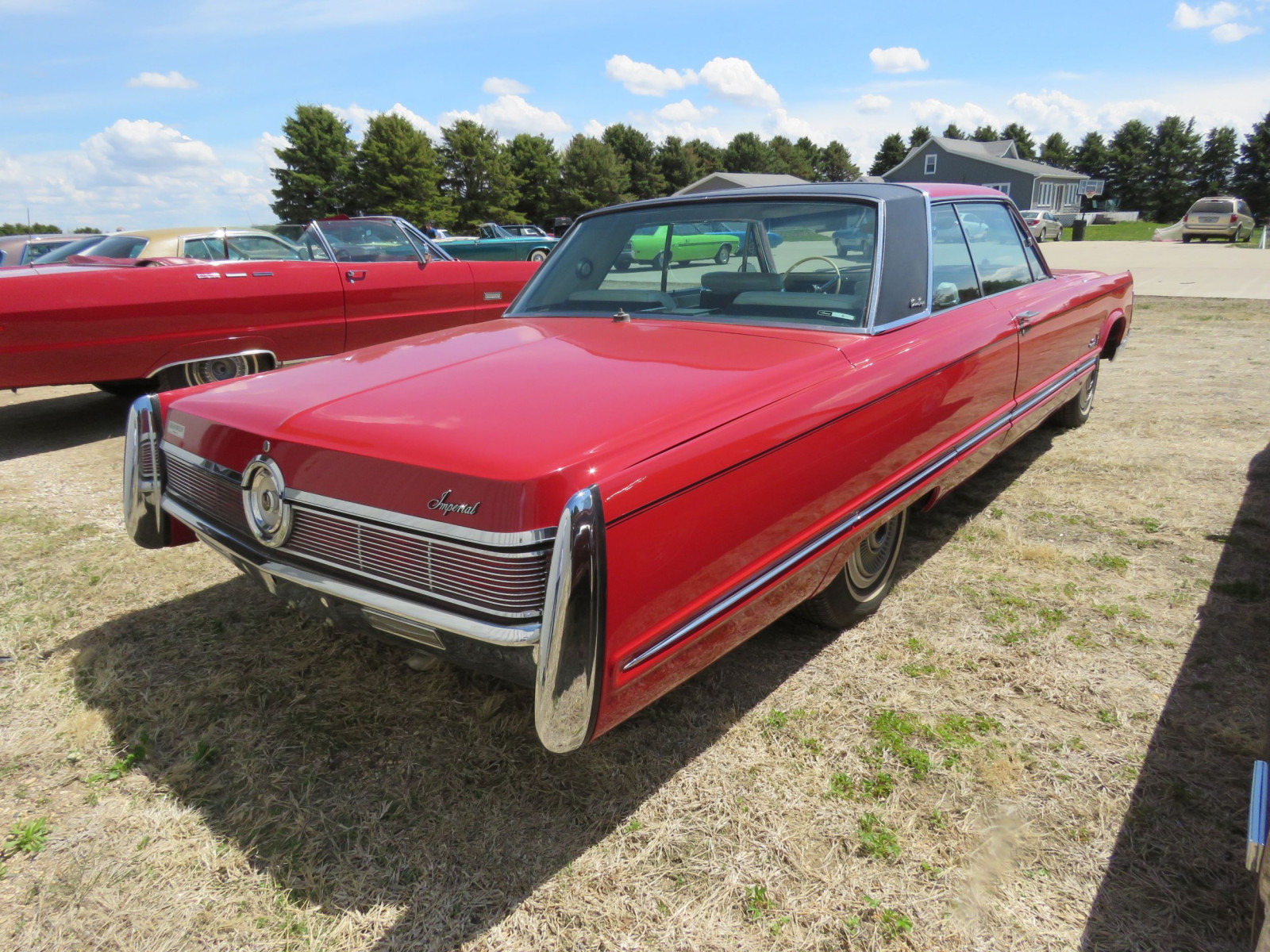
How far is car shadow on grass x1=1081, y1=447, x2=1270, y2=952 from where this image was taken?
164 cm

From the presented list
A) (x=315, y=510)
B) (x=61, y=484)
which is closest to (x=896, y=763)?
(x=315, y=510)

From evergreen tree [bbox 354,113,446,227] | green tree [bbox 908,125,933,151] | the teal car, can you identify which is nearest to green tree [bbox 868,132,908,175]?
green tree [bbox 908,125,933,151]

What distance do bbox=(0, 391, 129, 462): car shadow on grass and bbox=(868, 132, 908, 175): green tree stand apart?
8131cm

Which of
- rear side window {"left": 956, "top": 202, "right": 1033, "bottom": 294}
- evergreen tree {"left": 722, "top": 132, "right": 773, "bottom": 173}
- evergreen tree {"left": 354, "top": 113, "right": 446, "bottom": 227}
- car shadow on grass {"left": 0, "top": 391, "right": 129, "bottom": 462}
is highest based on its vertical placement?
evergreen tree {"left": 722, "top": 132, "right": 773, "bottom": 173}

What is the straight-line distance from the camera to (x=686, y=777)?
2119mm

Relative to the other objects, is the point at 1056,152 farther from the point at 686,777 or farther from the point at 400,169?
the point at 686,777

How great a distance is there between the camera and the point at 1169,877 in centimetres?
175

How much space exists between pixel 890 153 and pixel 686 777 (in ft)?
285

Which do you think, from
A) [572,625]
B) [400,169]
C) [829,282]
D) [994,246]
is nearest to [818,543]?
[572,625]

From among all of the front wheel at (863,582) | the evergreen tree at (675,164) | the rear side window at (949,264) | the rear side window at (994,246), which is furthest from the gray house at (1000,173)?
the front wheel at (863,582)

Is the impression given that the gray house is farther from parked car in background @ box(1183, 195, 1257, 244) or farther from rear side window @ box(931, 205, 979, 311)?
rear side window @ box(931, 205, 979, 311)

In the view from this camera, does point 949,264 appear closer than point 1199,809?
No

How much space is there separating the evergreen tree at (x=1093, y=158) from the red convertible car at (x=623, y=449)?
7303cm

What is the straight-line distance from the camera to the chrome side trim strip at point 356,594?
155 cm
